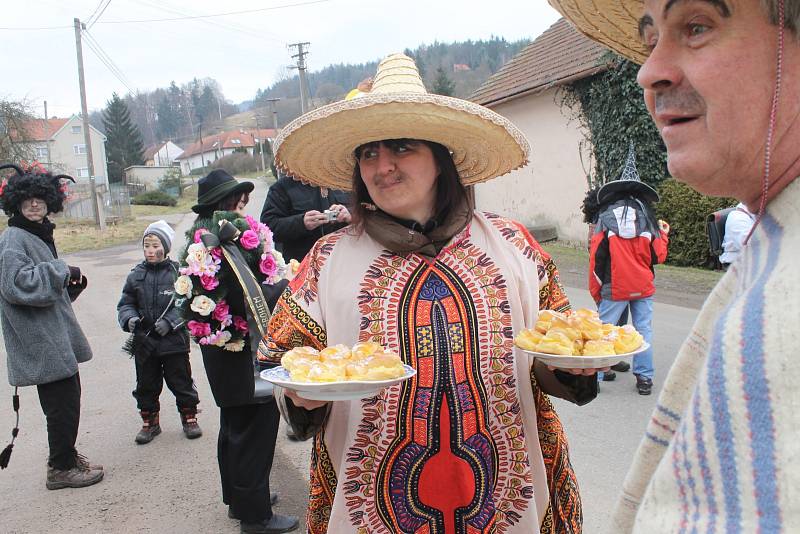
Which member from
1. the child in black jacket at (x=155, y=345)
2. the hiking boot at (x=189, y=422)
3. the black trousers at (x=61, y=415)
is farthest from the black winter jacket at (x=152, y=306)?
the black trousers at (x=61, y=415)

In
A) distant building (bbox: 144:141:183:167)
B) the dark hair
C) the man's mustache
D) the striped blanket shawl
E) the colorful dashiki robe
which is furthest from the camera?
distant building (bbox: 144:141:183:167)

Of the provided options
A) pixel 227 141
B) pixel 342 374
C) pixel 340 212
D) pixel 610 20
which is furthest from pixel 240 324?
pixel 227 141

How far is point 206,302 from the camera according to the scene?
138 inches

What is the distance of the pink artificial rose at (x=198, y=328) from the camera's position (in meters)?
3.46

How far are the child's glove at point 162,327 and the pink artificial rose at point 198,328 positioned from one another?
4.80ft

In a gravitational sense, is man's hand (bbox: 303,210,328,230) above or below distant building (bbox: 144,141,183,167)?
below

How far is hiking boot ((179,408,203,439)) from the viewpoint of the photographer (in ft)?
16.1

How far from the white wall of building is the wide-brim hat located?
34.0ft

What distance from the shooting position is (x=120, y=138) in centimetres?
6656

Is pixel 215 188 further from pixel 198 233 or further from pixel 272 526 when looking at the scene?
pixel 272 526

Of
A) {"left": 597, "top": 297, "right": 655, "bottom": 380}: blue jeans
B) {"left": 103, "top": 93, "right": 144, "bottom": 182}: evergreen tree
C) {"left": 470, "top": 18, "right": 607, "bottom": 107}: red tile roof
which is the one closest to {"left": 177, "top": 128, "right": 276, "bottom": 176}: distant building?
{"left": 103, "top": 93, "right": 144, "bottom": 182}: evergreen tree

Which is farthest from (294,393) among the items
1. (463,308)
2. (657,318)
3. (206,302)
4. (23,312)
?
(657,318)

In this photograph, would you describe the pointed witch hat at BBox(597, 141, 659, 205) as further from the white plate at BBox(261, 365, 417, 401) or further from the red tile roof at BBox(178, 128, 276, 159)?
the red tile roof at BBox(178, 128, 276, 159)

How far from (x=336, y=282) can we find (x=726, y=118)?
4.78 feet
